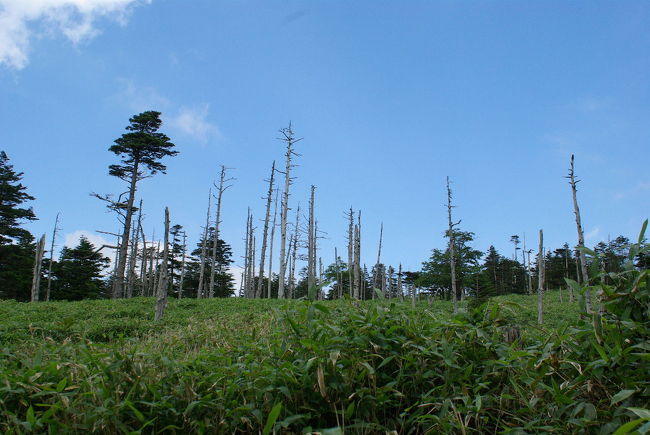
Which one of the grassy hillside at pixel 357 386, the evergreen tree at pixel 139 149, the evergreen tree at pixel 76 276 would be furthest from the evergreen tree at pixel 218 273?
the grassy hillside at pixel 357 386

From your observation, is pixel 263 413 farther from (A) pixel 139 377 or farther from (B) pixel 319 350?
(A) pixel 139 377

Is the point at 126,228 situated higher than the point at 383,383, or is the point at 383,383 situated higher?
the point at 126,228

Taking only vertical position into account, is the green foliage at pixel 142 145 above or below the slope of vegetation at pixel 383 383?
above

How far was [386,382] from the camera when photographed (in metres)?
2.48

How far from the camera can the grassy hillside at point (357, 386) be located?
2.13 meters

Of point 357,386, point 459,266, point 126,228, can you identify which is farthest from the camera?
point 459,266

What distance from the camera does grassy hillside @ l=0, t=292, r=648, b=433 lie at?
2131 millimetres

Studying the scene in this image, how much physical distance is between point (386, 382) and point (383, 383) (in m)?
0.02

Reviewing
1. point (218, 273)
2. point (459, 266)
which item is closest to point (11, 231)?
point (218, 273)

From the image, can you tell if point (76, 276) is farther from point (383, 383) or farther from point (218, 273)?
point (383, 383)

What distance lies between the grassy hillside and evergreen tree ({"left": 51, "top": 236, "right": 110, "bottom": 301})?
42909mm

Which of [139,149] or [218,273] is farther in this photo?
[218,273]

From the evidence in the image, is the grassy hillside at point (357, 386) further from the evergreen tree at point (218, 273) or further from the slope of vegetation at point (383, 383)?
the evergreen tree at point (218, 273)

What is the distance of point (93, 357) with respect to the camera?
2.91 m
